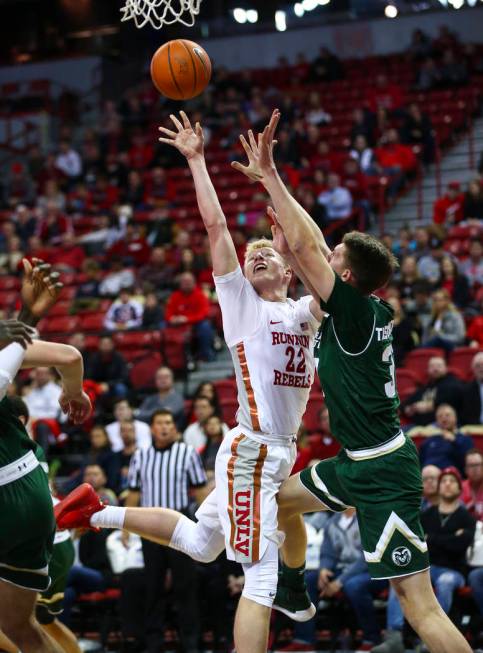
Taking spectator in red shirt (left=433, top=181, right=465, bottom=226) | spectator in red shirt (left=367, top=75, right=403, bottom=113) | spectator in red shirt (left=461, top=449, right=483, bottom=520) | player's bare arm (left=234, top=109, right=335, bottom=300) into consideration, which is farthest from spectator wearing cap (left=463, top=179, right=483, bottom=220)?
player's bare arm (left=234, top=109, right=335, bottom=300)

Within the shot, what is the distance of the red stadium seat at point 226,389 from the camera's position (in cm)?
1373

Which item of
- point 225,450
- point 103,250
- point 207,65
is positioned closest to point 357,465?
point 225,450

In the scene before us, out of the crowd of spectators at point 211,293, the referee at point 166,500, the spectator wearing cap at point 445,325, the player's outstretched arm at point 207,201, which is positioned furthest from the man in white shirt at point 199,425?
the player's outstretched arm at point 207,201

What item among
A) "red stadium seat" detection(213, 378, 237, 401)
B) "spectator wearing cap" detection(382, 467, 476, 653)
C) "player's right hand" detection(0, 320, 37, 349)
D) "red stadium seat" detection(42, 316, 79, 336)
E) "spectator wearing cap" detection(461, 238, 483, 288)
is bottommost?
"spectator wearing cap" detection(382, 467, 476, 653)

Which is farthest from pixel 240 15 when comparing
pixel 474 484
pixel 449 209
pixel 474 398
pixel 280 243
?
pixel 280 243

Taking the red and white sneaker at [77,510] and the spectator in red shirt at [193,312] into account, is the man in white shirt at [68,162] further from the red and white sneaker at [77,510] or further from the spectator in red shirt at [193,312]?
the red and white sneaker at [77,510]

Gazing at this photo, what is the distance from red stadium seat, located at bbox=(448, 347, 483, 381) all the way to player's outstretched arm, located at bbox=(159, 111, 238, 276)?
6.68 metres

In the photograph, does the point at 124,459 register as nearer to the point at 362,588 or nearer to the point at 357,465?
the point at 362,588

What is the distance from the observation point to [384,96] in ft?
73.1

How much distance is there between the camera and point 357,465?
237 inches

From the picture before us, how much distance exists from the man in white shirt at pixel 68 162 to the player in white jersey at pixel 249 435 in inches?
676

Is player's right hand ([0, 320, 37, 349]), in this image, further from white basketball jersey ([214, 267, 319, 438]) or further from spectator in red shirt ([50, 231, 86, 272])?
spectator in red shirt ([50, 231, 86, 272])

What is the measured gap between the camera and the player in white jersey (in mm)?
6363

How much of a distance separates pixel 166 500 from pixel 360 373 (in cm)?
484
